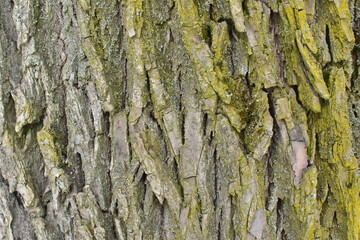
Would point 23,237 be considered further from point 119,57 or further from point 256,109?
point 256,109

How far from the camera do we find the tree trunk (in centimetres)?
132

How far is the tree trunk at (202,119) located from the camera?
132 centimetres

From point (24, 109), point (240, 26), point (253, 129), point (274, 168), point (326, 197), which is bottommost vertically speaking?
point (326, 197)

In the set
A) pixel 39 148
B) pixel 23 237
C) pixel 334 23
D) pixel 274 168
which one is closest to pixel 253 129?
pixel 274 168

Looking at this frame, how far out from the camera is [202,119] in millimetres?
1344

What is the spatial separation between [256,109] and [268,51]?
226 mm

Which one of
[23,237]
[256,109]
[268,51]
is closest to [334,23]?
[268,51]

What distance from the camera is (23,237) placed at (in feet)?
4.93

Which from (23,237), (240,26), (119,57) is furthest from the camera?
(23,237)

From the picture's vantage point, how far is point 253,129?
1.35 metres

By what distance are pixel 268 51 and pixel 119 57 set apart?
587 mm

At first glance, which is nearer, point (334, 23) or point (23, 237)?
point (334, 23)

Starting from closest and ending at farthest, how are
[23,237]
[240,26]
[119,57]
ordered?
[240,26] → [119,57] → [23,237]

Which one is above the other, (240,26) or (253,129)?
(240,26)
